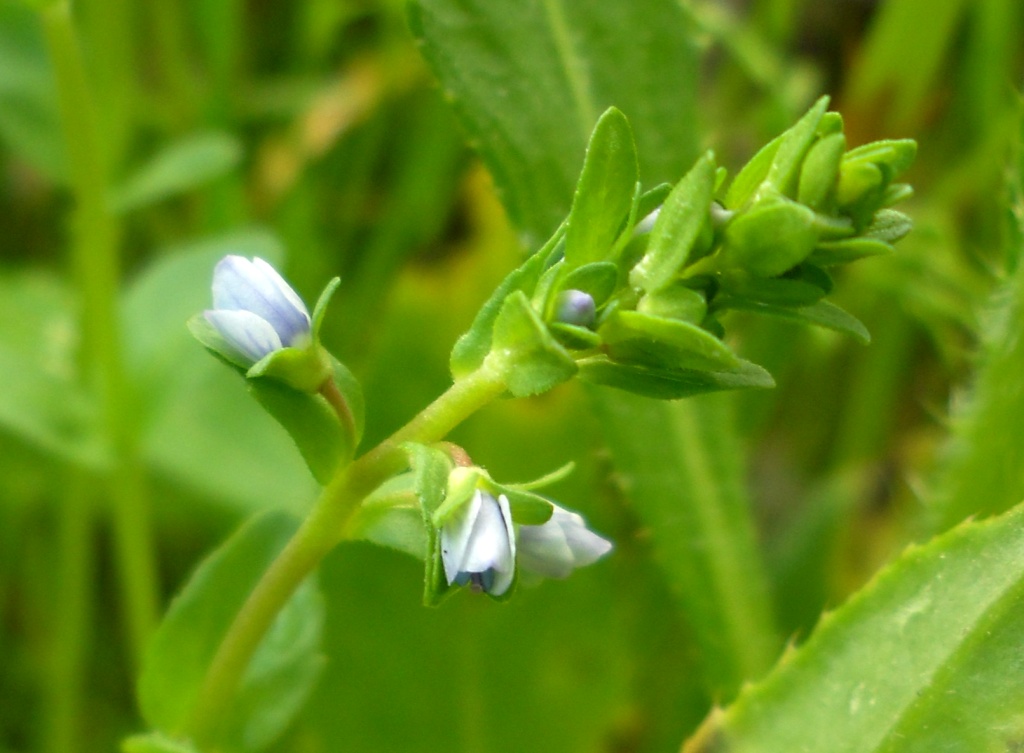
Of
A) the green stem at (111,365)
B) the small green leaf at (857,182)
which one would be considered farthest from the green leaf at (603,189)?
the green stem at (111,365)

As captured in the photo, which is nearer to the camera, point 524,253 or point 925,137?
point 524,253

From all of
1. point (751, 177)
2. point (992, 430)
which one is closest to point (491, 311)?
point (751, 177)

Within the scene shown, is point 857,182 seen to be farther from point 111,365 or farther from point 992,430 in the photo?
point 111,365

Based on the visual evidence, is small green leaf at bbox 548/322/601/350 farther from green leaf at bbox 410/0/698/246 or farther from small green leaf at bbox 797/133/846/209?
green leaf at bbox 410/0/698/246

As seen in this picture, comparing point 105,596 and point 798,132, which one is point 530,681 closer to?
point 105,596

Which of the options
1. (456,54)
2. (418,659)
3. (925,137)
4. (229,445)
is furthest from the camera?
(925,137)

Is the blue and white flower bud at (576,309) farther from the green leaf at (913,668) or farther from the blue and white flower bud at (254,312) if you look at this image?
the green leaf at (913,668)

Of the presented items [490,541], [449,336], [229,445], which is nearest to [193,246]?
[229,445]
